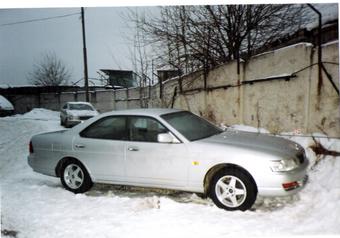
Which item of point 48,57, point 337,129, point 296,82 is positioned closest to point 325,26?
point 296,82

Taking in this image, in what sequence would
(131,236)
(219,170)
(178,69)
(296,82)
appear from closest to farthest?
(131,236), (219,170), (296,82), (178,69)

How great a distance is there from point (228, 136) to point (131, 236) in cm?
175

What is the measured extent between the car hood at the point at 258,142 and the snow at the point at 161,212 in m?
0.57

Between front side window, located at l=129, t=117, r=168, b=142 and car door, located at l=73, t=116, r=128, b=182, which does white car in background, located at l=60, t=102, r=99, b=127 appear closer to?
car door, located at l=73, t=116, r=128, b=182

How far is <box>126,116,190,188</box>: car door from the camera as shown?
3699 mm

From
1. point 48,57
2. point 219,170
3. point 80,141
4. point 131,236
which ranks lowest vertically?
point 131,236

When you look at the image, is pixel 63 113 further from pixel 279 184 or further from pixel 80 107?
pixel 279 184

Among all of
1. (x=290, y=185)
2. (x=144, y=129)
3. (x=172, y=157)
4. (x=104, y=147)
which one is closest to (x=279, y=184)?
(x=290, y=185)

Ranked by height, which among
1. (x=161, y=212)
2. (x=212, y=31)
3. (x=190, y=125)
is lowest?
(x=161, y=212)

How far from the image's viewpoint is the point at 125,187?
177 inches

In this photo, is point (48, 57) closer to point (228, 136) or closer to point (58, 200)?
point (58, 200)

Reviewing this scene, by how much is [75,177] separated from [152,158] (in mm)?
1249

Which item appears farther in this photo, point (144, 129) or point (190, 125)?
point (190, 125)

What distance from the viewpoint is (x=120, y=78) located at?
5.06 metres
